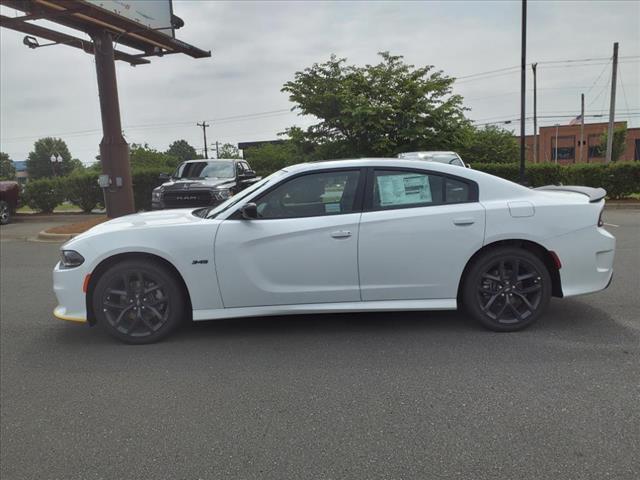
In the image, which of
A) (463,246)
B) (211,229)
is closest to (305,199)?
(211,229)

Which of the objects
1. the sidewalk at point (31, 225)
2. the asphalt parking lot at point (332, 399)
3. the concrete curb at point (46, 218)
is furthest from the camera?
the concrete curb at point (46, 218)

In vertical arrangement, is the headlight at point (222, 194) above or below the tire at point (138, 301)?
above

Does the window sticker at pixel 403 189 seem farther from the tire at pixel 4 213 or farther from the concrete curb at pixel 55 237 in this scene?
the tire at pixel 4 213

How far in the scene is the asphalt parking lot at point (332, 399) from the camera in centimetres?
257

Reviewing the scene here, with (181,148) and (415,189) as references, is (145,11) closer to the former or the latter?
(415,189)

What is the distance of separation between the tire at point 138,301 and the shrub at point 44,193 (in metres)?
16.4

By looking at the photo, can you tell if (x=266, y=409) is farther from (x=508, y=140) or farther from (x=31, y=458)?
(x=508, y=140)

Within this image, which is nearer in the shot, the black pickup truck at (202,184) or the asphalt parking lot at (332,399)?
the asphalt parking lot at (332,399)

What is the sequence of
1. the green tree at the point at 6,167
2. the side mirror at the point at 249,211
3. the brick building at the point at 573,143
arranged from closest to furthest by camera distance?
the side mirror at the point at 249,211
the brick building at the point at 573,143
the green tree at the point at 6,167

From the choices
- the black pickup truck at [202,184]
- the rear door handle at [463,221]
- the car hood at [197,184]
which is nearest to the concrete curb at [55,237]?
the black pickup truck at [202,184]

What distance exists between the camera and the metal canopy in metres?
12.5

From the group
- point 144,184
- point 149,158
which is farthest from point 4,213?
point 149,158

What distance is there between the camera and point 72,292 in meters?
4.27

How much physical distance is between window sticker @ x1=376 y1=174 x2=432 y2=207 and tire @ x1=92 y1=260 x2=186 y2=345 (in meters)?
1.94
